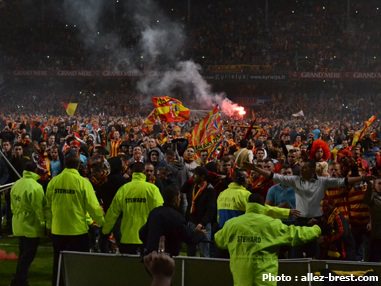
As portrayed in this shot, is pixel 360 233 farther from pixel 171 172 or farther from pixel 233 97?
pixel 233 97

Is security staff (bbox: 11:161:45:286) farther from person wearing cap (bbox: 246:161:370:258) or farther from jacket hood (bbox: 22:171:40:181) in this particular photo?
person wearing cap (bbox: 246:161:370:258)

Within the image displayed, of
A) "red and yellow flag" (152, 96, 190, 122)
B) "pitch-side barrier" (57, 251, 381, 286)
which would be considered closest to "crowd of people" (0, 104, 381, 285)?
"pitch-side barrier" (57, 251, 381, 286)

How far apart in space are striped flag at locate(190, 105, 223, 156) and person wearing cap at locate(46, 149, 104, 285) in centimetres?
659

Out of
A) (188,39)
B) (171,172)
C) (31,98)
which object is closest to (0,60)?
(31,98)

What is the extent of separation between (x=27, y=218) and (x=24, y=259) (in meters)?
0.43

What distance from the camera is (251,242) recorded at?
6.45m

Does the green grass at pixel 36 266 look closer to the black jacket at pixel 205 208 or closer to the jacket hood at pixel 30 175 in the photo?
the jacket hood at pixel 30 175

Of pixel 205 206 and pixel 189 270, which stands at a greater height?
pixel 205 206

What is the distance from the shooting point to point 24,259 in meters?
8.73

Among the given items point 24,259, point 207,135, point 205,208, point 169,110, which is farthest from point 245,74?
point 24,259

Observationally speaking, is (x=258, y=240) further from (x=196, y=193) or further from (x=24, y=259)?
(x=24, y=259)

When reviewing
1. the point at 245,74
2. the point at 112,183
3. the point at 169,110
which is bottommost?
the point at 112,183

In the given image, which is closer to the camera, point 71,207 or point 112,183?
point 71,207

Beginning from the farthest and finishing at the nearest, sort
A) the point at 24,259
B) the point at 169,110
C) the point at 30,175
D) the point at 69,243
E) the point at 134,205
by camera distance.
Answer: the point at 169,110
the point at 30,175
the point at 24,259
the point at 69,243
the point at 134,205
